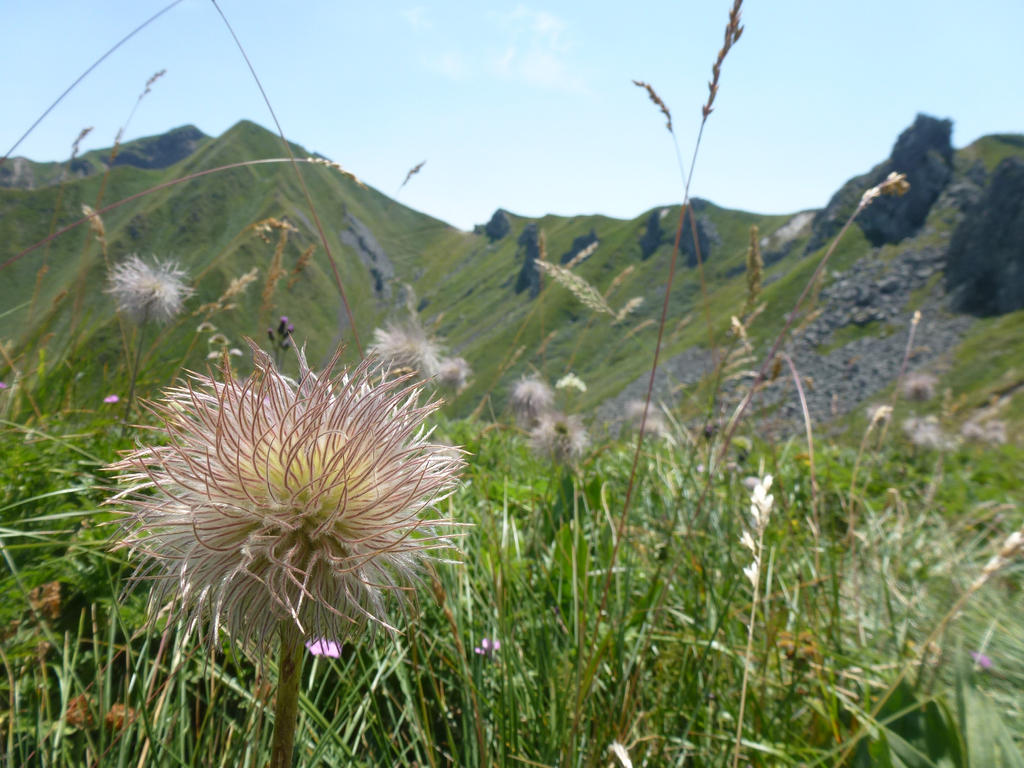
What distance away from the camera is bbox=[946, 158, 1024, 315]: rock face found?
78.6 m

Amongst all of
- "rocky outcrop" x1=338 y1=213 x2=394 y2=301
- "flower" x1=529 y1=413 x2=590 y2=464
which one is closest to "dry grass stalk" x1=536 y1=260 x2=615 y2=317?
"flower" x1=529 y1=413 x2=590 y2=464

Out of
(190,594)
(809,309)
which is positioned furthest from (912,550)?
(190,594)

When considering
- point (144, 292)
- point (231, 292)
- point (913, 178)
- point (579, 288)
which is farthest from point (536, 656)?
point (913, 178)

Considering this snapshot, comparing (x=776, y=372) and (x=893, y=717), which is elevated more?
(x=776, y=372)

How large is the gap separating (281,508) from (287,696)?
12.1 inches

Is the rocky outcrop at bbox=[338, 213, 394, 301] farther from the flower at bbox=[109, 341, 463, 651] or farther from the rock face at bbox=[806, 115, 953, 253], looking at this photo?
the flower at bbox=[109, 341, 463, 651]

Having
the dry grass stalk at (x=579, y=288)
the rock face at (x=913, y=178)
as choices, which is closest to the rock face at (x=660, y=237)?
the rock face at (x=913, y=178)

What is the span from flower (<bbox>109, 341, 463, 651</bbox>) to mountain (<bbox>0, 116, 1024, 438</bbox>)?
6.09 ft

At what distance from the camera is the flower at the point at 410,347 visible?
499 cm

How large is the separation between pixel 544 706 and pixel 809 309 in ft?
8.15

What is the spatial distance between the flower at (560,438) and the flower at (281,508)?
12.5 ft

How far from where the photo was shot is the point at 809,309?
3238 mm

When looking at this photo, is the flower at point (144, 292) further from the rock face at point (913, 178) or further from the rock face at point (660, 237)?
the rock face at point (660, 237)

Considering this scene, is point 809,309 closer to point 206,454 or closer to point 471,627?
point 471,627
